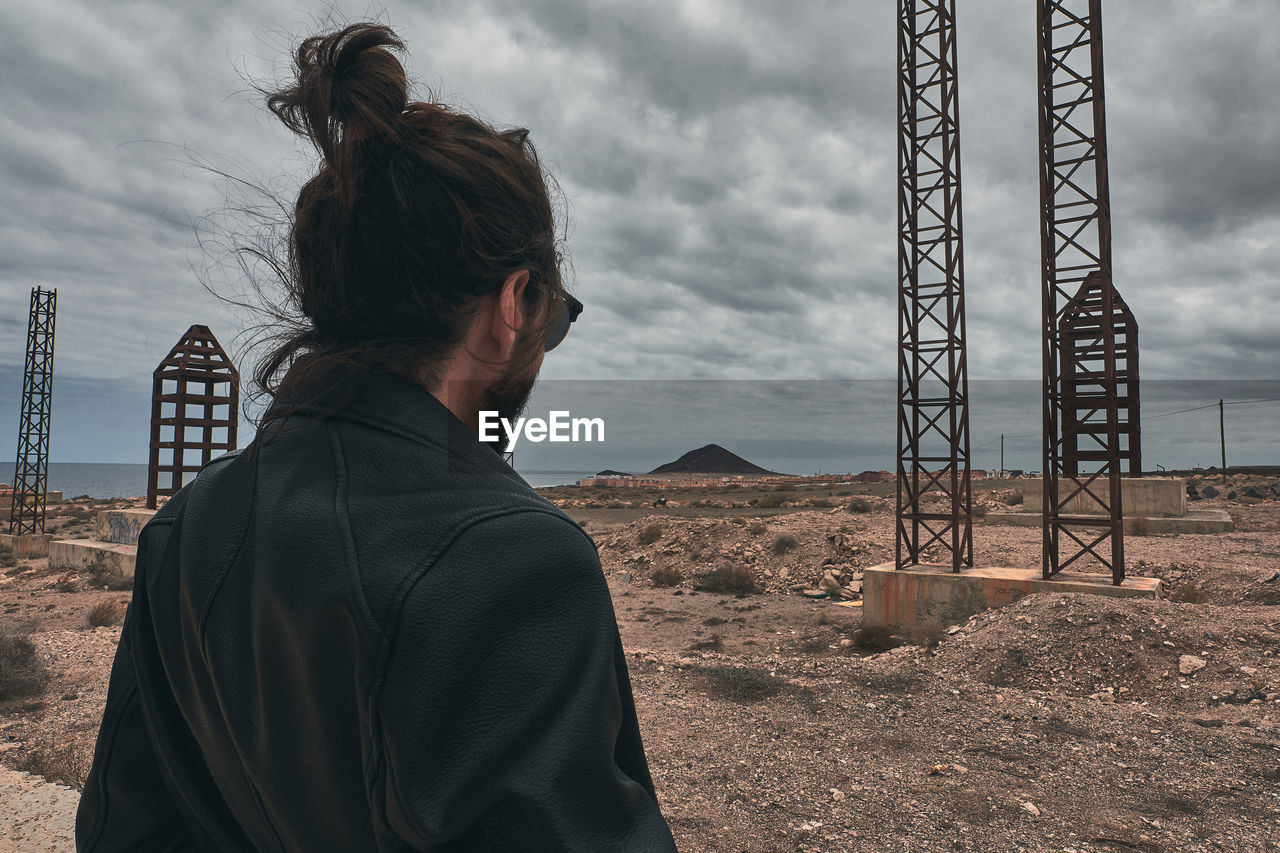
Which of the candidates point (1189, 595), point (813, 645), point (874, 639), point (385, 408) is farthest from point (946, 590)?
point (385, 408)

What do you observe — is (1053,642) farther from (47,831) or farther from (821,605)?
(47,831)

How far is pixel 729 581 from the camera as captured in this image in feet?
57.7

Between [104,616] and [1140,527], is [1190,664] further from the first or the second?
[104,616]

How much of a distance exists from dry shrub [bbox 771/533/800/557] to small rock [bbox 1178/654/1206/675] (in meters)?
11.4

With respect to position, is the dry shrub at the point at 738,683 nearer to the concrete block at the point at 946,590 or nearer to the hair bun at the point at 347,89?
the concrete block at the point at 946,590

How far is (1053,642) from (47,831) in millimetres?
9877

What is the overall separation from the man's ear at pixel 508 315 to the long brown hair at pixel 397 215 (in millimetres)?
17

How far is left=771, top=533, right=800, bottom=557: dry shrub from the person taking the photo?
19.5 m

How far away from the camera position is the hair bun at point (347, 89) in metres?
0.98

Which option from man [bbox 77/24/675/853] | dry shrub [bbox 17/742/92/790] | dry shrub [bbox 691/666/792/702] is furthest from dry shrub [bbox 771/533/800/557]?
man [bbox 77/24/675/853]

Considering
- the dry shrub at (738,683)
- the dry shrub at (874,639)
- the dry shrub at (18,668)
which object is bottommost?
the dry shrub at (874,639)

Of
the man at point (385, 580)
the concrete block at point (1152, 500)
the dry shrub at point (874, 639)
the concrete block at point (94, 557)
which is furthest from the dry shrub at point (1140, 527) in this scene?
the concrete block at point (94, 557)

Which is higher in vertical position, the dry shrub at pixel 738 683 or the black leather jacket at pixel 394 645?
the black leather jacket at pixel 394 645

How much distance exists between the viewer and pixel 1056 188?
35.9ft
